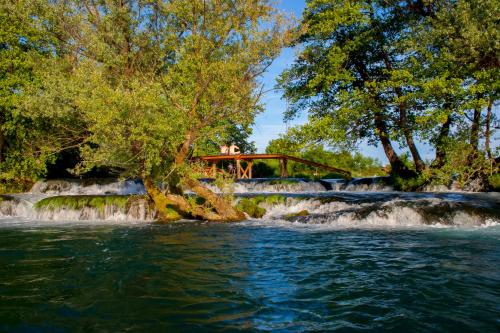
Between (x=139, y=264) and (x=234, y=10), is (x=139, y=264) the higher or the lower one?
the lower one

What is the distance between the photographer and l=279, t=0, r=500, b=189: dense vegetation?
1959cm

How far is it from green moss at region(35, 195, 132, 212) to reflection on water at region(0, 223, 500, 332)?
21.6ft

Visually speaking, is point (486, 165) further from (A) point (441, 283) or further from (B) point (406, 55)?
(A) point (441, 283)

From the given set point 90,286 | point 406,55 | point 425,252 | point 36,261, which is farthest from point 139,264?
point 406,55

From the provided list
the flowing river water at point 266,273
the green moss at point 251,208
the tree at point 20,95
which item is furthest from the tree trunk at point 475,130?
the tree at point 20,95

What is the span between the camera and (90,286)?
7.16 meters

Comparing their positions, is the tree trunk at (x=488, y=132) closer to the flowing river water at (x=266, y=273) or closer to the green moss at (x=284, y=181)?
the flowing river water at (x=266, y=273)

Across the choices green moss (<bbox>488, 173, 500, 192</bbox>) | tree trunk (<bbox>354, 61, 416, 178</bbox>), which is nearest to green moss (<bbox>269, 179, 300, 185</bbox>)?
tree trunk (<bbox>354, 61, 416, 178</bbox>)

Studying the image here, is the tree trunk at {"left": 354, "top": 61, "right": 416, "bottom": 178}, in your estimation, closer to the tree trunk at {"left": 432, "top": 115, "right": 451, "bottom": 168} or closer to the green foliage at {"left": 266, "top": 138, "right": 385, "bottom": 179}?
the tree trunk at {"left": 432, "top": 115, "right": 451, "bottom": 168}

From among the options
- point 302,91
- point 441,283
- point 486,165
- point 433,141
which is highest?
point 302,91

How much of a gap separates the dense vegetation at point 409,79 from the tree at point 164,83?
228 inches

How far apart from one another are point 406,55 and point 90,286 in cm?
2166

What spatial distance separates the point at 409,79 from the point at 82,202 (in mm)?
17327

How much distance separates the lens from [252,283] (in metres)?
7.24
